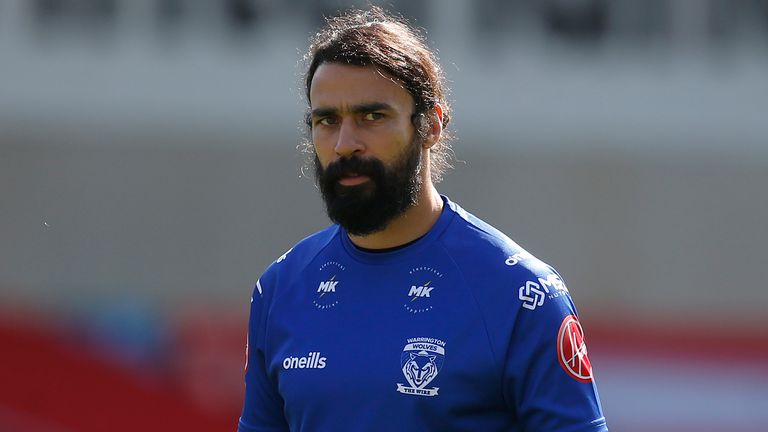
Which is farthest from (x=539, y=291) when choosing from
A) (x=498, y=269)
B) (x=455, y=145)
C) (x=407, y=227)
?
(x=455, y=145)

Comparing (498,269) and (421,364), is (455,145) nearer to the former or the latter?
(498,269)

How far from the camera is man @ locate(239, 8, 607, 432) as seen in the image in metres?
2.61

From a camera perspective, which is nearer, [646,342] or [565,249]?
[646,342]

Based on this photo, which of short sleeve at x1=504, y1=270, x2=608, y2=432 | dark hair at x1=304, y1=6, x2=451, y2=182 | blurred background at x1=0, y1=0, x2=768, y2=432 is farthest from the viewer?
blurred background at x1=0, y1=0, x2=768, y2=432

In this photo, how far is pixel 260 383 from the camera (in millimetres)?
2957

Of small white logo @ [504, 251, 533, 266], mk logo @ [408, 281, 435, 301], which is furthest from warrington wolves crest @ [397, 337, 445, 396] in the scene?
small white logo @ [504, 251, 533, 266]

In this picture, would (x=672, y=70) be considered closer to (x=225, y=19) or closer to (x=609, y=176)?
(x=609, y=176)

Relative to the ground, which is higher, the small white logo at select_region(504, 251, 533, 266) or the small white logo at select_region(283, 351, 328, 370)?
the small white logo at select_region(504, 251, 533, 266)

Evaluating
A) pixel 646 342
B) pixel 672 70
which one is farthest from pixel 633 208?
pixel 646 342

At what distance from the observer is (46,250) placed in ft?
38.9

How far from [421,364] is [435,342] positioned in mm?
57

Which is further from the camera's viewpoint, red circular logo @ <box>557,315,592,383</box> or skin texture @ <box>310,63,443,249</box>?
skin texture @ <box>310,63,443,249</box>

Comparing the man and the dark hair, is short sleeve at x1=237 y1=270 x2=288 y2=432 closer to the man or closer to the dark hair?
the man

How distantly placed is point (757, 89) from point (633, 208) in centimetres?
169
